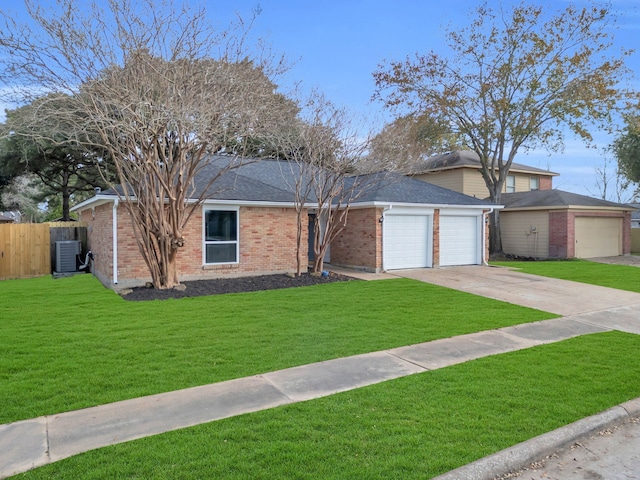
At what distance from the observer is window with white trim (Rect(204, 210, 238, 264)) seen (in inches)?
518

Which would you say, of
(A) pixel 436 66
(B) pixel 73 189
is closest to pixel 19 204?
(B) pixel 73 189

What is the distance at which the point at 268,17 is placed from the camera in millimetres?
11531

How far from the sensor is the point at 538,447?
3.76m

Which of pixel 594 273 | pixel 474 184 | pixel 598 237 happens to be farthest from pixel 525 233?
pixel 594 273

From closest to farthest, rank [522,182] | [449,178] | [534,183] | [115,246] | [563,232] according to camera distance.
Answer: [115,246] < [563,232] < [449,178] < [522,182] < [534,183]

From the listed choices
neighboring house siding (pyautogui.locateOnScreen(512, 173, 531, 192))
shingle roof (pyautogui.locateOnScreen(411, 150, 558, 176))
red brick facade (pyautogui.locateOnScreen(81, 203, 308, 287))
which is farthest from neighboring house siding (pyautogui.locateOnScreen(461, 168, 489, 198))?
red brick facade (pyautogui.locateOnScreen(81, 203, 308, 287))

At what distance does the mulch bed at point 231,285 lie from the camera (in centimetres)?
1086

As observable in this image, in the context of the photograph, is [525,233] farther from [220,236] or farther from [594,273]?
[220,236]

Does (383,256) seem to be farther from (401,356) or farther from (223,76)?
(401,356)

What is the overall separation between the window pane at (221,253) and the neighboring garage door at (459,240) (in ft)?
24.3

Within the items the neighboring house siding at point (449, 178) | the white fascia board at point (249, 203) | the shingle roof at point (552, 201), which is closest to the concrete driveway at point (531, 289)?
the white fascia board at point (249, 203)

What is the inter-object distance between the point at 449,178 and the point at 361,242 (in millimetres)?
13835

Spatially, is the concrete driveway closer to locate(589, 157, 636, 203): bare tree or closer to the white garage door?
the white garage door

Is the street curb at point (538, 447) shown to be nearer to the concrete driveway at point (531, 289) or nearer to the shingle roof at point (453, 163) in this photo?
the concrete driveway at point (531, 289)
